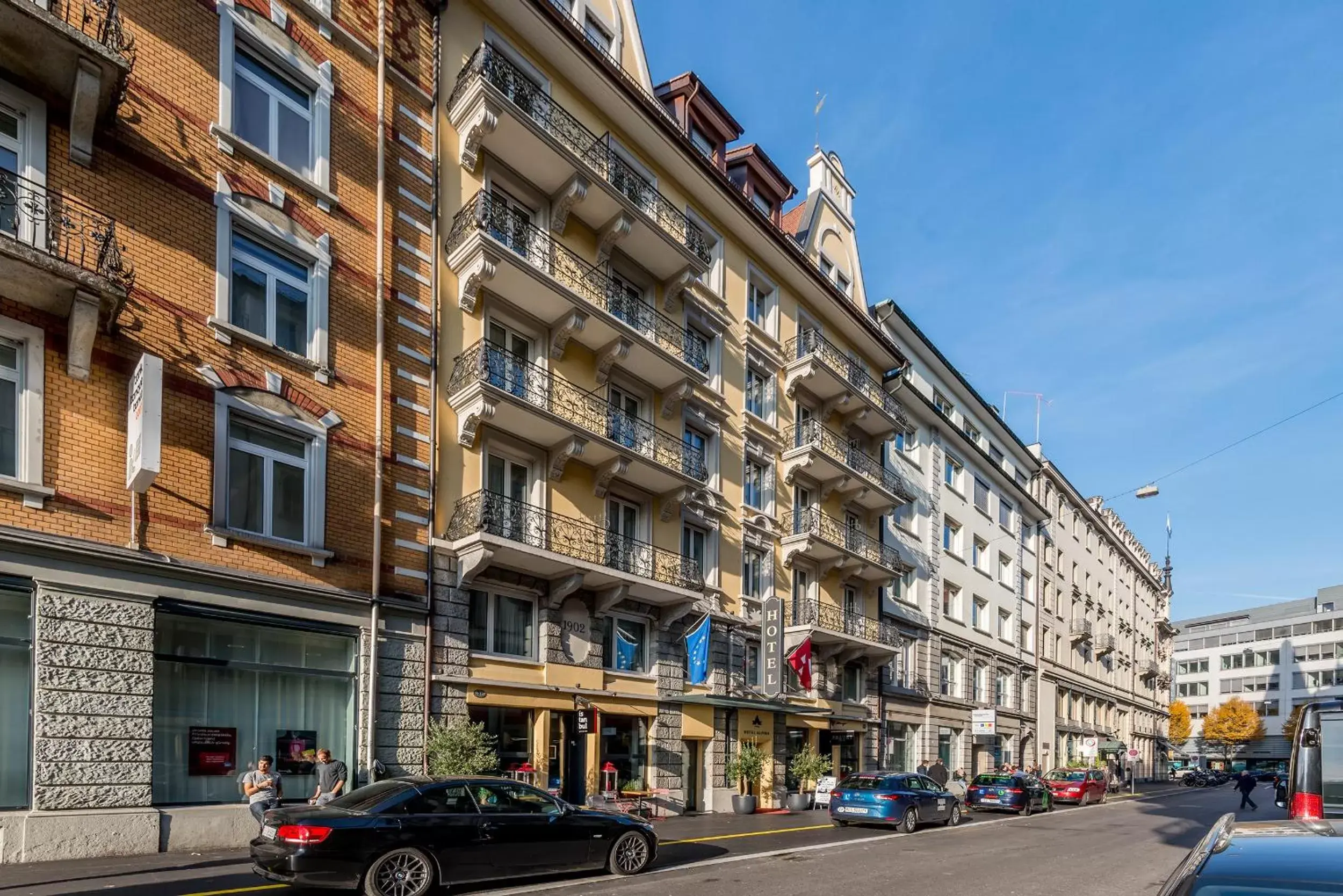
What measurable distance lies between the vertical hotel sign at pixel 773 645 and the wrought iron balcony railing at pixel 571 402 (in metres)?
4.38

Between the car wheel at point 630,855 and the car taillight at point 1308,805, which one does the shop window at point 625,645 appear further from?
the car taillight at point 1308,805

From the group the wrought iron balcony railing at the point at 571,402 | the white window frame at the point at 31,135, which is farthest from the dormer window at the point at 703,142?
the white window frame at the point at 31,135

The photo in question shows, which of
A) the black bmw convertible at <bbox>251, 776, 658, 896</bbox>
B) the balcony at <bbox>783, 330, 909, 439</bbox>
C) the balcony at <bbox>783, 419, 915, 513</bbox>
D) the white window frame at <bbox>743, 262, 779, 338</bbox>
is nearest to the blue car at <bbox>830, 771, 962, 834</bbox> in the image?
the black bmw convertible at <bbox>251, 776, 658, 896</bbox>

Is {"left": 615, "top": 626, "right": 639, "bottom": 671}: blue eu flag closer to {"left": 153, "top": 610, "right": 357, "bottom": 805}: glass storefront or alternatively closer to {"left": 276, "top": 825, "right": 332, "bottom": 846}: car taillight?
{"left": 153, "top": 610, "right": 357, "bottom": 805}: glass storefront

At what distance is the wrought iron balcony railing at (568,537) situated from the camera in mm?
17750

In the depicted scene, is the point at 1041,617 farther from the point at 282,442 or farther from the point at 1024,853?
the point at 282,442

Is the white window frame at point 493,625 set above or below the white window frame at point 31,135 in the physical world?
below

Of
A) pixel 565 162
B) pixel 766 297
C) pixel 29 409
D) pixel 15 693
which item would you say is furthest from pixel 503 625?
pixel 766 297

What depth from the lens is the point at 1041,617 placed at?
5016 centimetres

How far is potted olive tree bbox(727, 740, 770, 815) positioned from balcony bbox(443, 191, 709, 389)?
957 cm

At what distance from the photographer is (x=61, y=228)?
12594 millimetres

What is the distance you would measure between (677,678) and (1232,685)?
107m

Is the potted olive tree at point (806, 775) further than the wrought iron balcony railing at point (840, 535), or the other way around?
the wrought iron balcony railing at point (840, 535)

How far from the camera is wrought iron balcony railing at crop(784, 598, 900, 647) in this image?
28031 millimetres
